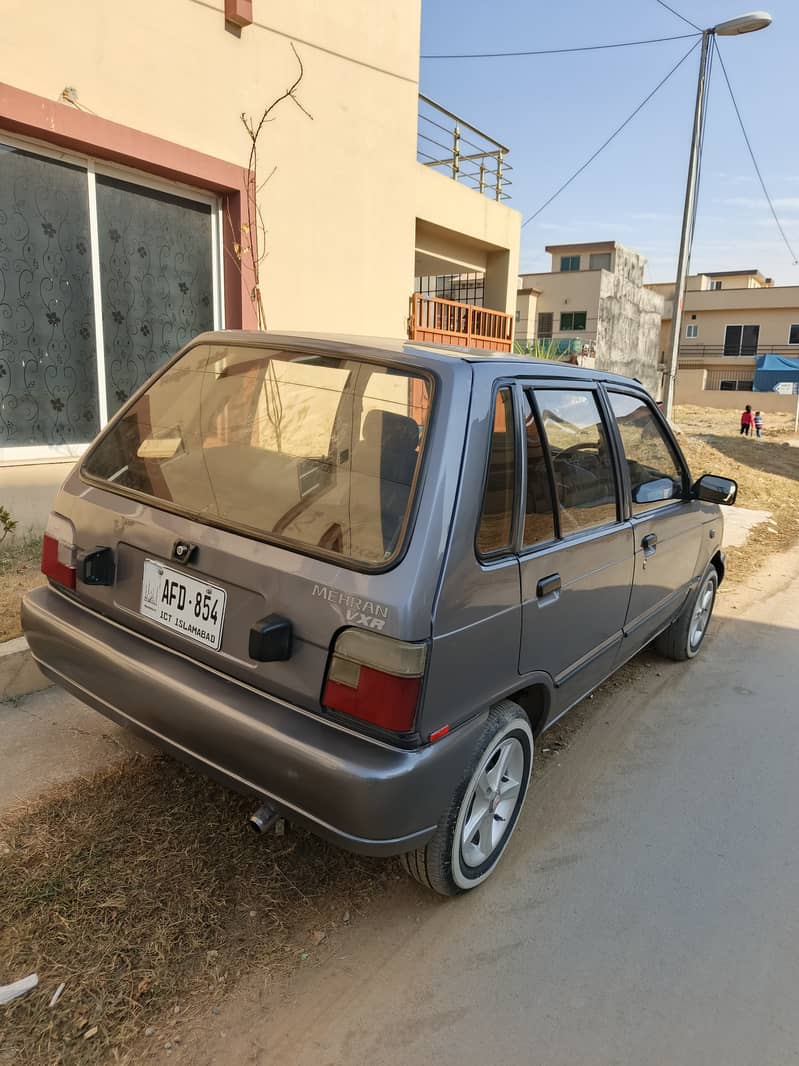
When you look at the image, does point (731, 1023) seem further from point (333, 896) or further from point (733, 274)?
point (733, 274)

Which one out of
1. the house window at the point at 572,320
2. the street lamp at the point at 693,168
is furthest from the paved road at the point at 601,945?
the house window at the point at 572,320

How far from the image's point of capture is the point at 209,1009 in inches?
77.0

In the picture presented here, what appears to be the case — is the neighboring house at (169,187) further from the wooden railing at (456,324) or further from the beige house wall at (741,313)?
the beige house wall at (741,313)

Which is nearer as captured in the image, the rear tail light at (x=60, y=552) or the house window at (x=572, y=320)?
the rear tail light at (x=60, y=552)

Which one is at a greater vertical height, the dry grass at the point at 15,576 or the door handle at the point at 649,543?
the door handle at the point at 649,543

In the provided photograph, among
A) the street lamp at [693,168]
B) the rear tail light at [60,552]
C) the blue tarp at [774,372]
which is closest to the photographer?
the rear tail light at [60,552]

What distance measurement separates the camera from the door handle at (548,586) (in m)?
2.44

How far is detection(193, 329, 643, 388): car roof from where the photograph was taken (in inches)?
90.4

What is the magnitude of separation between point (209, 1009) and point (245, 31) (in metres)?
6.90

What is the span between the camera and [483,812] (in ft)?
8.02

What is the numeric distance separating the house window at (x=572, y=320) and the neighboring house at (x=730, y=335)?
9438mm

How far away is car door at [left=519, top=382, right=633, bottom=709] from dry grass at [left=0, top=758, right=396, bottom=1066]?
1.02 meters

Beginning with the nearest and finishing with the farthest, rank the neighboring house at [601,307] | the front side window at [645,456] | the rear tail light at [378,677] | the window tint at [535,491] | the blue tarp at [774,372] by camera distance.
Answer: the rear tail light at [378,677], the window tint at [535,491], the front side window at [645,456], the neighboring house at [601,307], the blue tarp at [774,372]

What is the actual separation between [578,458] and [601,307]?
36725 millimetres
